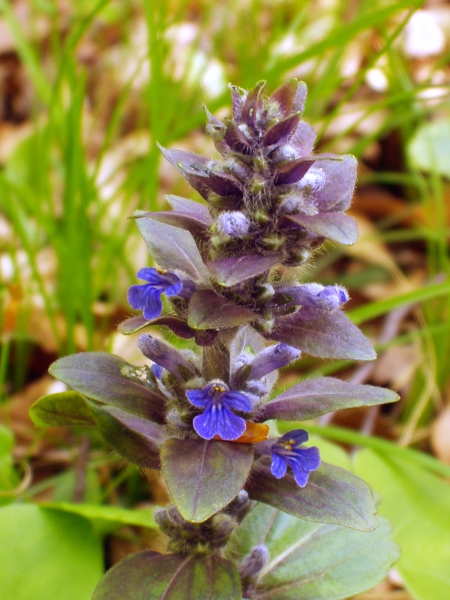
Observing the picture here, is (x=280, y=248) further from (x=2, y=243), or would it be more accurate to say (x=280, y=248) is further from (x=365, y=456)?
(x=2, y=243)

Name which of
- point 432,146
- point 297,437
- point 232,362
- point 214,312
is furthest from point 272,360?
point 432,146

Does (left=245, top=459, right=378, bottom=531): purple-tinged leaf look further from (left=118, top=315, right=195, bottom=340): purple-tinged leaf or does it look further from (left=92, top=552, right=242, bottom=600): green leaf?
(left=118, top=315, right=195, bottom=340): purple-tinged leaf

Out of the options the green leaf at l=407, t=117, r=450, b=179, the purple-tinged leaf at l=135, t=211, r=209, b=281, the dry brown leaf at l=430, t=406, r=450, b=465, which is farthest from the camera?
the green leaf at l=407, t=117, r=450, b=179

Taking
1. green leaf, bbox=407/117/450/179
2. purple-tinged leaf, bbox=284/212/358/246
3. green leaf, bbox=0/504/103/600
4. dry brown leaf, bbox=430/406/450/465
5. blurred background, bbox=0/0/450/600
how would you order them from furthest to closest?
green leaf, bbox=407/117/450/179
dry brown leaf, bbox=430/406/450/465
blurred background, bbox=0/0/450/600
green leaf, bbox=0/504/103/600
purple-tinged leaf, bbox=284/212/358/246

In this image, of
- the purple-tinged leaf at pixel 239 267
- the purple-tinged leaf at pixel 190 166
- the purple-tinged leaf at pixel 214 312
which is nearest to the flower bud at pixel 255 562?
the purple-tinged leaf at pixel 214 312

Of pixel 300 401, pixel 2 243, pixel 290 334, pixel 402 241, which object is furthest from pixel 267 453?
pixel 402 241

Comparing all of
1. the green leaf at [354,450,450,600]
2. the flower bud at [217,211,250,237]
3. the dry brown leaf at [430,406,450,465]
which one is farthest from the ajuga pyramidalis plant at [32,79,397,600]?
the dry brown leaf at [430,406,450,465]

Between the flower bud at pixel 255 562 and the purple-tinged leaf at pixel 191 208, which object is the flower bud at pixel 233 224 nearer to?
the purple-tinged leaf at pixel 191 208
